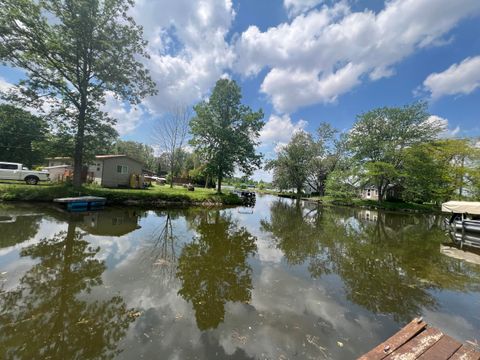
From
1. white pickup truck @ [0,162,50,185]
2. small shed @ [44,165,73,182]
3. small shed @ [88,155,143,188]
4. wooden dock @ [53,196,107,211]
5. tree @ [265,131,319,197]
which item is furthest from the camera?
tree @ [265,131,319,197]

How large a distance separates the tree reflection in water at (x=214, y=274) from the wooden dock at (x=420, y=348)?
253cm

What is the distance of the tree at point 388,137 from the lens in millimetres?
31875

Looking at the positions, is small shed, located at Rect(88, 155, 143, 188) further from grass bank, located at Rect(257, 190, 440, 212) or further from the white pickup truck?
grass bank, located at Rect(257, 190, 440, 212)

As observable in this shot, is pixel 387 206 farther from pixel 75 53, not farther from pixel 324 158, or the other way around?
pixel 75 53

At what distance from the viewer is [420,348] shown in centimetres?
278

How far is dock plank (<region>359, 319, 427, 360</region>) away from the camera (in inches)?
101

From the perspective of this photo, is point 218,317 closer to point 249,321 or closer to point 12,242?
point 249,321

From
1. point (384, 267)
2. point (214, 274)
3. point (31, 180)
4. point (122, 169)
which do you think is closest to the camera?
point (214, 274)

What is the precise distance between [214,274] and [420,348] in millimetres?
4415

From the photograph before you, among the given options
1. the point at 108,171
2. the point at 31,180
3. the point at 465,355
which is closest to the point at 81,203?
the point at 31,180

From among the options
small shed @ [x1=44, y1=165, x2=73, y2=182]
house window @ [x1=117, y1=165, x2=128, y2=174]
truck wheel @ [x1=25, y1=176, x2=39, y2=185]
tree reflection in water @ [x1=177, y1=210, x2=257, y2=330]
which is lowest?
tree reflection in water @ [x1=177, y1=210, x2=257, y2=330]

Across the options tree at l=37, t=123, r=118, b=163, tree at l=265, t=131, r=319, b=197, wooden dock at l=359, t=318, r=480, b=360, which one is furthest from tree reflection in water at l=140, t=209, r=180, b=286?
→ tree at l=265, t=131, r=319, b=197

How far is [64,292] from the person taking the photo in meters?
4.50

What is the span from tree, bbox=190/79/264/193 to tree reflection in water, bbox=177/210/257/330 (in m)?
17.9
